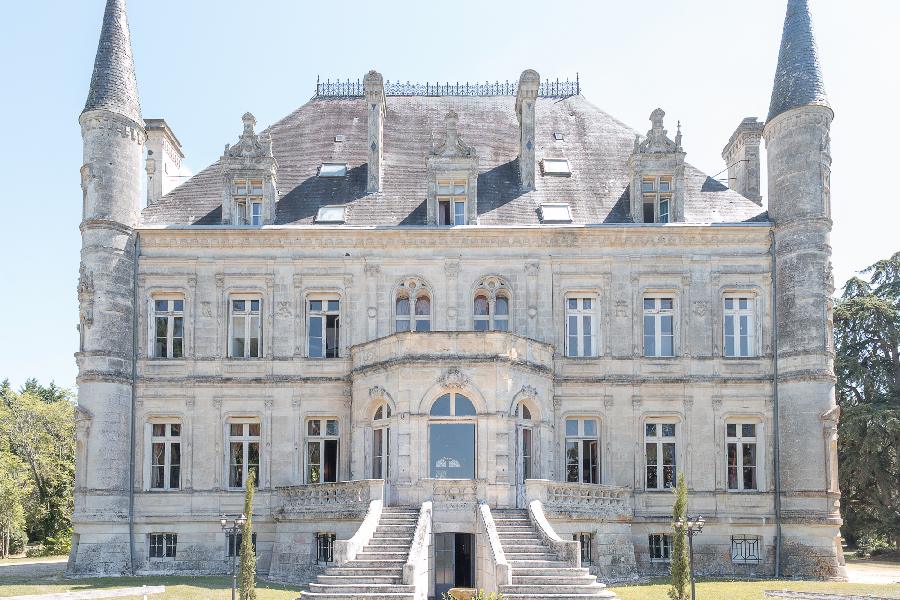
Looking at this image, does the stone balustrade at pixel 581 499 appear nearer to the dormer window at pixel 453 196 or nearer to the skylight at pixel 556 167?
the dormer window at pixel 453 196

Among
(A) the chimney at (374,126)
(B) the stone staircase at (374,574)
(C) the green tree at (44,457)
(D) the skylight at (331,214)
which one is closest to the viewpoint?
(B) the stone staircase at (374,574)

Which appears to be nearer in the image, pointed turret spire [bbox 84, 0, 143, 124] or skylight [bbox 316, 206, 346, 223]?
pointed turret spire [bbox 84, 0, 143, 124]

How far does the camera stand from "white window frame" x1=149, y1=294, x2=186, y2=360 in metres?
32.3

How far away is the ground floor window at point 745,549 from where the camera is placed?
31.1 m

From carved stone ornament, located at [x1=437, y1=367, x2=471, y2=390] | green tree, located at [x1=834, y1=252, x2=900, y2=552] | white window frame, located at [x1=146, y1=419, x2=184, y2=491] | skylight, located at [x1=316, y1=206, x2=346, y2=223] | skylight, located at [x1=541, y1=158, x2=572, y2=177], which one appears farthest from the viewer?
green tree, located at [x1=834, y1=252, x2=900, y2=552]

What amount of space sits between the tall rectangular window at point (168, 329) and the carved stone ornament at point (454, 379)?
958 centimetres

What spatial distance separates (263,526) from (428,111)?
54.3 ft

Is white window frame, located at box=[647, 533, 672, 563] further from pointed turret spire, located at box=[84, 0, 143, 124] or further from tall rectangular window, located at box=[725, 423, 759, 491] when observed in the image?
pointed turret spire, located at box=[84, 0, 143, 124]

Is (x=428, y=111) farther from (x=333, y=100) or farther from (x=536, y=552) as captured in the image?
(x=536, y=552)

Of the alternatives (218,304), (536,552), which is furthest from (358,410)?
(536,552)

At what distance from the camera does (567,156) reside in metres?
35.8

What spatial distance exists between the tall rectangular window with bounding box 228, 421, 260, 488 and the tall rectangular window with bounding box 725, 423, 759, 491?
15.1m

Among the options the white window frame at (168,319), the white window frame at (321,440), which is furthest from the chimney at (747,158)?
the white window frame at (168,319)

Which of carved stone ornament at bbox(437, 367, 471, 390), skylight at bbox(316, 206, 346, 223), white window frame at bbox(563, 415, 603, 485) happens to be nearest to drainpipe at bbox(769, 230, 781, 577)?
white window frame at bbox(563, 415, 603, 485)
